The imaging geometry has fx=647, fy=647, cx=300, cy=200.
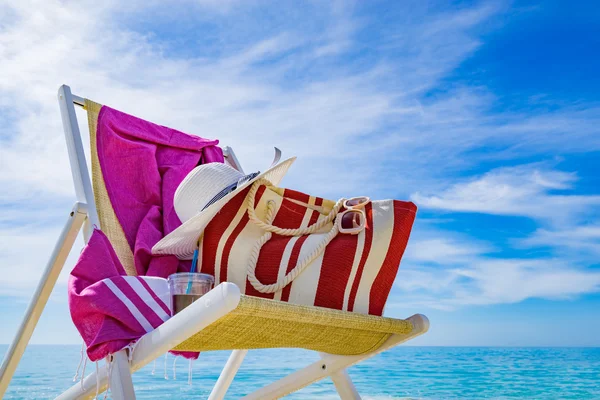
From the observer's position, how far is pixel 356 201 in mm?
1693

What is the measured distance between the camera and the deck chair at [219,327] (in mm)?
1189

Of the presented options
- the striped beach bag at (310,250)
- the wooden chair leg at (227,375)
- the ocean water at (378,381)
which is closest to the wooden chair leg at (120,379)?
the striped beach bag at (310,250)

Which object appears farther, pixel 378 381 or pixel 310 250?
pixel 378 381

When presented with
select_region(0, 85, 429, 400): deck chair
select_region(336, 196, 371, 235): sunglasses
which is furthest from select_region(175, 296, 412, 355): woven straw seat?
select_region(336, 196, 371, 235): sunglasses

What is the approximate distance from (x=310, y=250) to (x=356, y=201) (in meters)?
0.20

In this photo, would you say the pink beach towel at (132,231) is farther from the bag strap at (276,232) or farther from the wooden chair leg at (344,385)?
the wooden chair leg at (344,385)

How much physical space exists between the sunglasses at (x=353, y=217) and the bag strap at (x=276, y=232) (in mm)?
21

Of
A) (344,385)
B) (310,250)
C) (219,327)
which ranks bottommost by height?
(344,385)

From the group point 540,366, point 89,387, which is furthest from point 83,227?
point 540,366

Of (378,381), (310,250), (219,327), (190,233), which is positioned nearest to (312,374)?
(310,250)

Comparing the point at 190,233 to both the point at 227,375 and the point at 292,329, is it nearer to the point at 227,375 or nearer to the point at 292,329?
the point at 292,329

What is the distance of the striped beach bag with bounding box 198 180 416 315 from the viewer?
1581 millimetres

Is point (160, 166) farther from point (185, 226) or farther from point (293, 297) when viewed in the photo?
point (293, 297)

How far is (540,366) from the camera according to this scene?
11156mm
